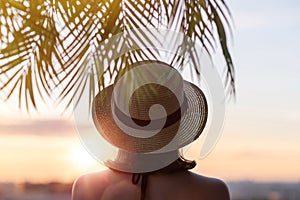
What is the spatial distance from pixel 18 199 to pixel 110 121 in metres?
1.82

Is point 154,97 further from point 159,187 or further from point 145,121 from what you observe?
point 159,187

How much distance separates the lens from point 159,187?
1417 millimetres

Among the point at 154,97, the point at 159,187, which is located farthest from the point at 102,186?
the point at 154,97

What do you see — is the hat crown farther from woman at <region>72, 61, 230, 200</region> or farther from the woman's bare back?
the woman's bare back

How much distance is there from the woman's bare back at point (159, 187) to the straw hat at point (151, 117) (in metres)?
0.06

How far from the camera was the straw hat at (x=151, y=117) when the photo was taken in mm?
1465

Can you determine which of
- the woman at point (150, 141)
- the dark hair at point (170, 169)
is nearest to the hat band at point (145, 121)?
the woman at point (150, 141)

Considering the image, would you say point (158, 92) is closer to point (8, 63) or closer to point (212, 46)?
point (212, 46)

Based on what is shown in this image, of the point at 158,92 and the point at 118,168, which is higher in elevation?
the point at 158,92

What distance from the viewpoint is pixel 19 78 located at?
2084mm

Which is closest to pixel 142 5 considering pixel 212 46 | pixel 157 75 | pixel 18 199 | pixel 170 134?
pixel 212 46

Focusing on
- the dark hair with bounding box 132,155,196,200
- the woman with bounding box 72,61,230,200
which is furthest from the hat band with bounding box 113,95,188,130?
the dark hair with bounding box 132,155,196,200

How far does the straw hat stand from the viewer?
57.7 inches

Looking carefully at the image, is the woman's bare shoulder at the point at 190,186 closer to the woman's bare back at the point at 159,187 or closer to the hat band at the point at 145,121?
the woman's bare back at the point at 159,187
